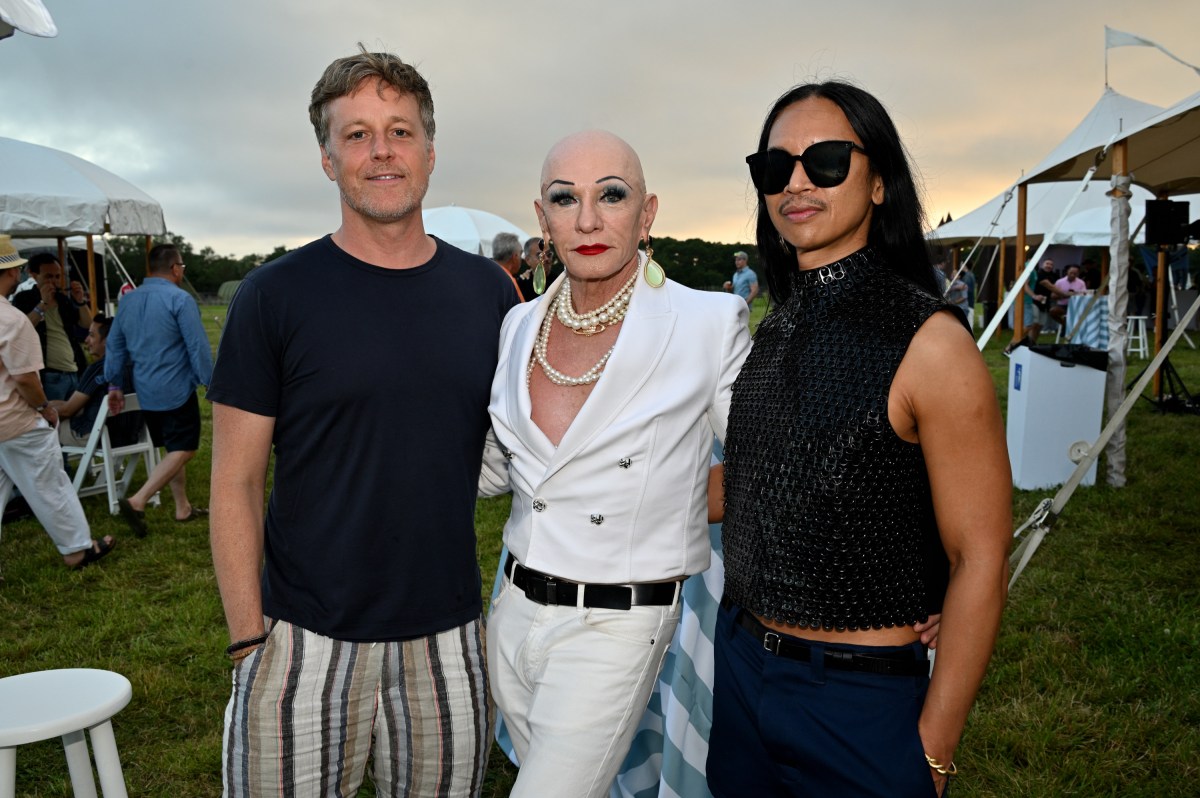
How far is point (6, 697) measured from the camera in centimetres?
248

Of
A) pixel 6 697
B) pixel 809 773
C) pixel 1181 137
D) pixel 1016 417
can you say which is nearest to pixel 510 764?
pixel 6 697

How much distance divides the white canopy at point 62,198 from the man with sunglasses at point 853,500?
32.1ft

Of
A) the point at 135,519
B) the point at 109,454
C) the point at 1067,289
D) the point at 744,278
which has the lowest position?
the point at 135,519

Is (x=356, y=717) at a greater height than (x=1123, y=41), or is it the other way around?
(x=1123, y=41)

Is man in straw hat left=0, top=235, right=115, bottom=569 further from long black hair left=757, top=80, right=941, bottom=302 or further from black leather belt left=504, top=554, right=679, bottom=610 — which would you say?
long black hair left=757, top=80, right=941, bottom=302

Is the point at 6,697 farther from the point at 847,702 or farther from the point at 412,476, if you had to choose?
A: the point at 847,702

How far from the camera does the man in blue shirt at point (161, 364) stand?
7180 mm

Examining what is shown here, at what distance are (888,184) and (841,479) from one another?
703 millimetres

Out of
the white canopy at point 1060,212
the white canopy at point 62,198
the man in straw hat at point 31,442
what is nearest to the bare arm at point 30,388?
the man in straw hat at point 31,442

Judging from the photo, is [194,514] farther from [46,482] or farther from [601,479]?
[601,479]

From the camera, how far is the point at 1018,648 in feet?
15.3

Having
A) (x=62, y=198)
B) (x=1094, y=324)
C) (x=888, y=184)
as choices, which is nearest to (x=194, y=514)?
(x=62, y=198)

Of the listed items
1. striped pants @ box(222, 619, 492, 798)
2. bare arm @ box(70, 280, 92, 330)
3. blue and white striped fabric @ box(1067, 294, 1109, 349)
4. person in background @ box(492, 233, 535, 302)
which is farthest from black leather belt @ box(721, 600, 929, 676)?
blue and white striped fabric @ box(1067, 294, 1109, 349)

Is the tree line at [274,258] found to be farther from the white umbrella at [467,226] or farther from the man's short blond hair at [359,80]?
the white umbrella at [467,226]
